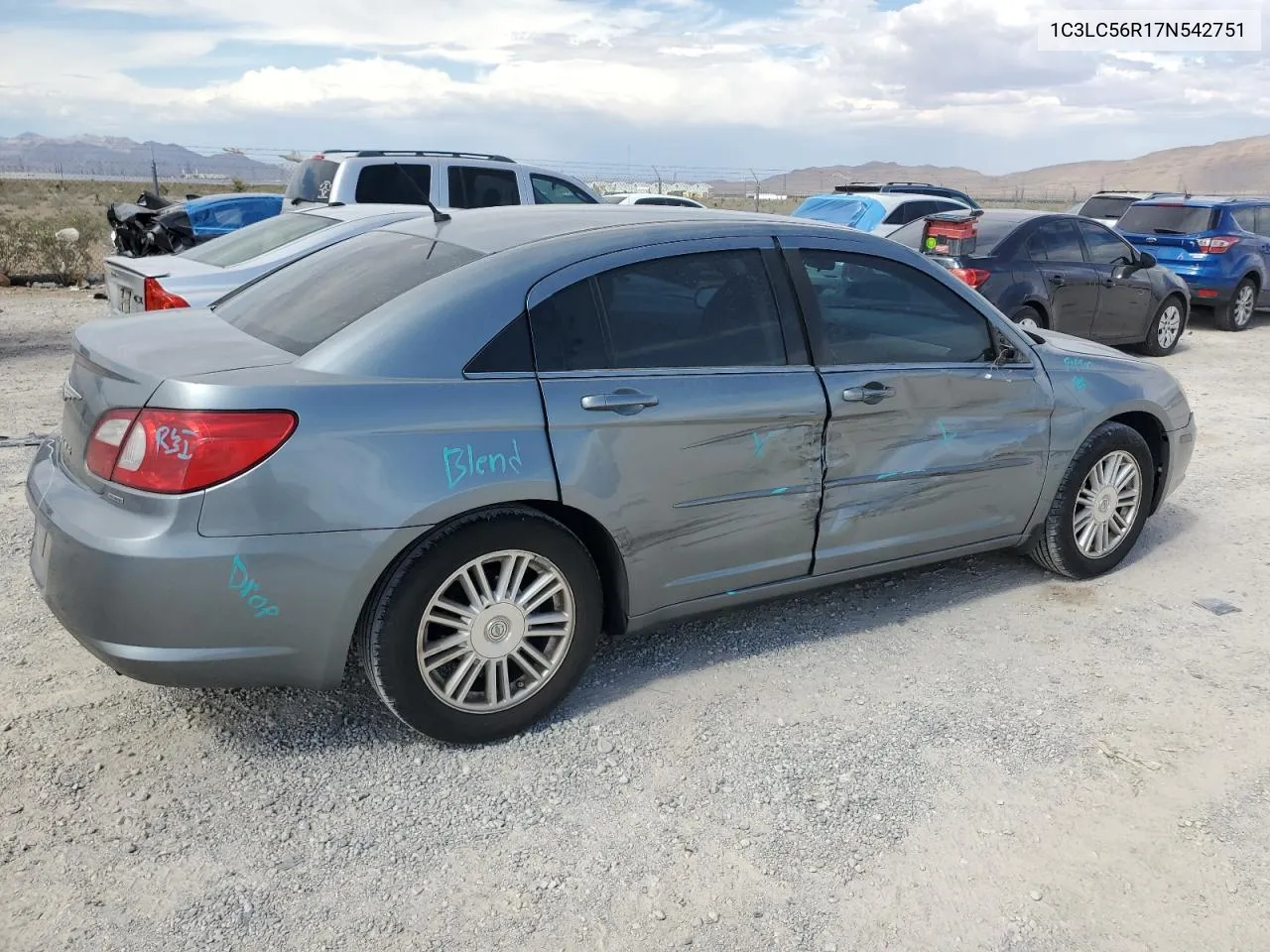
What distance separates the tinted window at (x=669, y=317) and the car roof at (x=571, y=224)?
0.15 meters

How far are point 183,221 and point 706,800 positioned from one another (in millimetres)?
12524

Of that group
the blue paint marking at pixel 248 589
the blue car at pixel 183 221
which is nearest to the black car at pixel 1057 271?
the blue paint marking at pixel 248 589

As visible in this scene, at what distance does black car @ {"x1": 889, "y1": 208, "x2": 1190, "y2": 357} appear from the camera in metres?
9.74

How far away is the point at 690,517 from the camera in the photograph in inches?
145

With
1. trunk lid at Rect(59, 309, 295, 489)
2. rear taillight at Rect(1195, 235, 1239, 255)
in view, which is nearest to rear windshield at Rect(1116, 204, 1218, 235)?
rear taillight at Rect(1195, 235, 1239, 255)

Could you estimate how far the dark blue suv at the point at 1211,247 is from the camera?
45.5 ft

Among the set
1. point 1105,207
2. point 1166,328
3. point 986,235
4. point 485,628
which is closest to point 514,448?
point 485,628

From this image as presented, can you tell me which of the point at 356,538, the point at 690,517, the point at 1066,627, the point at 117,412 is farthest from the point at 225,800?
the point at 1066,627

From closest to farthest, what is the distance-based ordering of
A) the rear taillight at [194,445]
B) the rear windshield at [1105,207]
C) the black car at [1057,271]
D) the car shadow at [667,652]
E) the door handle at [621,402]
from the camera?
the rear taillight at [194,445]
the door handle at [621,402]
the car shadow at [667,652]
the black car at [1057,271]
the rear windshield at [1105,207]

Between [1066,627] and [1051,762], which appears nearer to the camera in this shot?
[1051,762]

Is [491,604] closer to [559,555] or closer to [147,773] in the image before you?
[559,555]

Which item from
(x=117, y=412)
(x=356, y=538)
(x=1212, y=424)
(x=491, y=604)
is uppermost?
(x=117, y=412)

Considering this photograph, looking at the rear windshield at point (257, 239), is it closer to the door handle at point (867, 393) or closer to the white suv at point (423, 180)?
the white suv at point (423, 180)

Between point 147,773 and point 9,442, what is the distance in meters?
4.18
